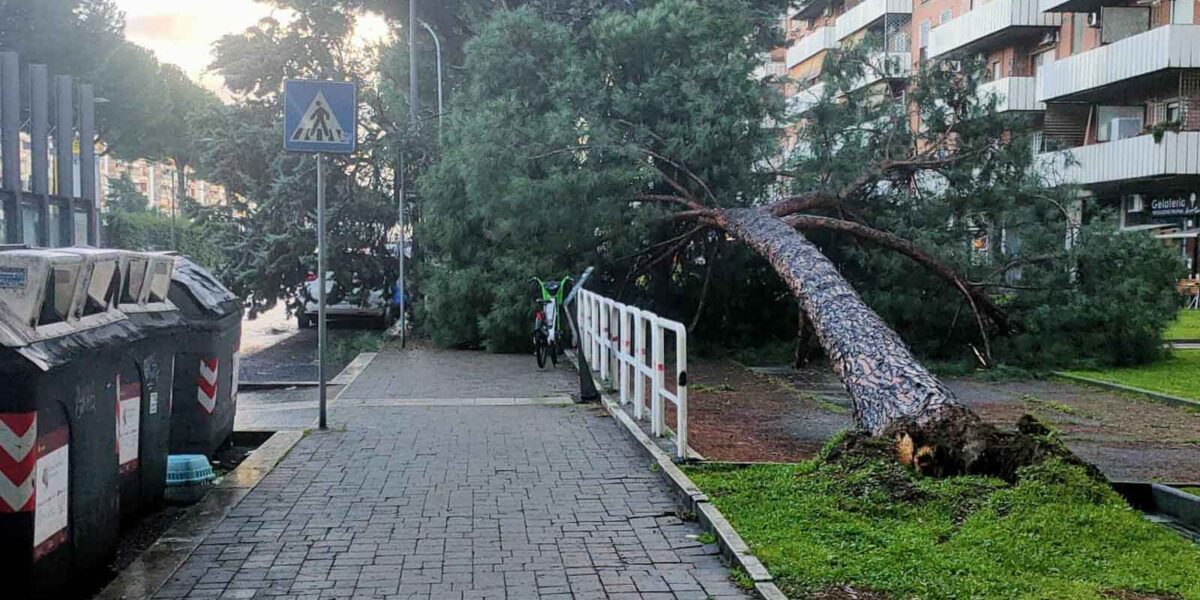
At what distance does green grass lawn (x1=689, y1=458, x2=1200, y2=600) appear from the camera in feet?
16.8

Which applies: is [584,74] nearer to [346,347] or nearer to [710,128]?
[710,128]

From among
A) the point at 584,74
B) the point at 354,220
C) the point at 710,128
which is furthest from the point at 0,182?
the point at 710,128

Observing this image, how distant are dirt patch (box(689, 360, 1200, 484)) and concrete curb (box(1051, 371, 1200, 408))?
5.2 inches

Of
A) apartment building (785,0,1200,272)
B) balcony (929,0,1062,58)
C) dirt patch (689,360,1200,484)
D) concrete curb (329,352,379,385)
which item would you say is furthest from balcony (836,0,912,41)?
dirt patch (689,360,1200,484)

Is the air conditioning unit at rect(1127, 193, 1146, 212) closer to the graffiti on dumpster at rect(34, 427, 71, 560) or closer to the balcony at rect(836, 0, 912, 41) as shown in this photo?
the balcony at rect(836, 0, 912, 41)

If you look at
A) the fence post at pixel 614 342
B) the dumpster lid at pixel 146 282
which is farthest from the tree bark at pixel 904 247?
the dumpster lid at pixel 146 282

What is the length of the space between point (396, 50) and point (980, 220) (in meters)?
16.3

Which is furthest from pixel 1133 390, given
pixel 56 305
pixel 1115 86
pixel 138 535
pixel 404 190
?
pixel 1115 86

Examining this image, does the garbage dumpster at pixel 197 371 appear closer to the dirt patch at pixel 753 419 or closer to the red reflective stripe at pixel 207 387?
the red reflective stripe at pixel 207 387

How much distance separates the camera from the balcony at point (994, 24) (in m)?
35.6

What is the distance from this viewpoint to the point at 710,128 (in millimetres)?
15891

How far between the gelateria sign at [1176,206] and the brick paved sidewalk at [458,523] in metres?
25.8

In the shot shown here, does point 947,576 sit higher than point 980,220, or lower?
lower

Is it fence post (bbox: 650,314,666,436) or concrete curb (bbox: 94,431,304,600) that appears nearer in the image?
concrete curb (bbox: 94,431,304,600)
